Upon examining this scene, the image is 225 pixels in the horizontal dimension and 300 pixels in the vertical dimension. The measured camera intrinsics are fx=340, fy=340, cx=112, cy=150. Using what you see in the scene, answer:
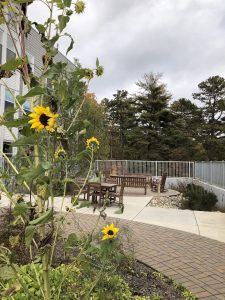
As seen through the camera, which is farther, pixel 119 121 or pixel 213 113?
pixel 119 121

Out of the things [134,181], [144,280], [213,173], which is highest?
[213,173]

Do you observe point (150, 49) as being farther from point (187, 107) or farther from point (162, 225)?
point (187, 107)

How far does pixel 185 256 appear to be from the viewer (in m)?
5.31

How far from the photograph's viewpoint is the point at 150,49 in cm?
1698

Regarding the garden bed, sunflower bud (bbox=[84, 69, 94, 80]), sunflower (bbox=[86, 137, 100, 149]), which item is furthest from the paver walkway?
sunflower bud (bbox=[84, 69, 94, 80])

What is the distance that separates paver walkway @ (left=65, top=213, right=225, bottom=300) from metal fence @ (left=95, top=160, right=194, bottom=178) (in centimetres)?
1482

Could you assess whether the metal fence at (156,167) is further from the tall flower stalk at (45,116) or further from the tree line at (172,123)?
the tall flower stalk at (45,116)

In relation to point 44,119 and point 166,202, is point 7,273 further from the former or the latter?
point 166,202

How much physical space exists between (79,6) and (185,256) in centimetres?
440

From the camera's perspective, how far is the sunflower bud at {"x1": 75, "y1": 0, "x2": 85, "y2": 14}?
193cm

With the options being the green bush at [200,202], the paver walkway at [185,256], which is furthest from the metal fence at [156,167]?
the paver walkway at [185,256]

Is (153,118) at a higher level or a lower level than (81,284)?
higher

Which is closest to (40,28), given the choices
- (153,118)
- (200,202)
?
(200,202)

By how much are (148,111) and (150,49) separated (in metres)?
18.0
